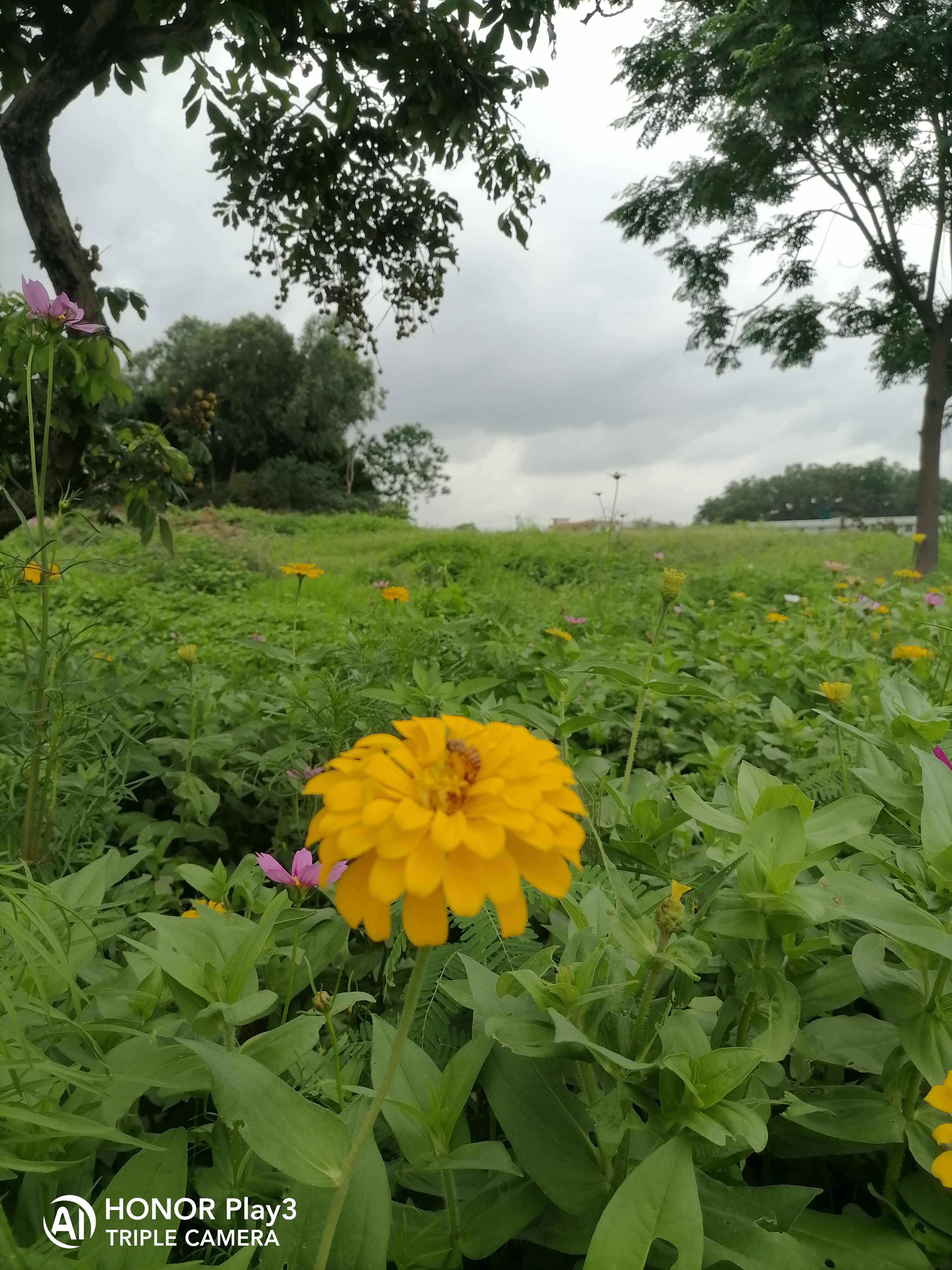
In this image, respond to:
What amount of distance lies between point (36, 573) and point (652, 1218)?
4.06ft

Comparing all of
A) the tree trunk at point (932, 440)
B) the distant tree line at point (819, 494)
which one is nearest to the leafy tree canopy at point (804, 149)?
the tree trunk at point (932, 440)

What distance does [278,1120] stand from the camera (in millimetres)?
439

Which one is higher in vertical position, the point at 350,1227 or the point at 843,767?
the point at 843,767

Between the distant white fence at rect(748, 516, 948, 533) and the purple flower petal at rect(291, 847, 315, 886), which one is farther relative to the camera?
the distant white fence at rect(748, 516, 948, 533)

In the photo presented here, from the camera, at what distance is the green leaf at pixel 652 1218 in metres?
0.43

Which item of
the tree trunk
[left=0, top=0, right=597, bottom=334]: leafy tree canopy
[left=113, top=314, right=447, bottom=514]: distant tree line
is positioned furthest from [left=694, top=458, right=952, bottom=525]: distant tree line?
[left=0, top=0, right=597, bottom=334]: leafy tree canopy

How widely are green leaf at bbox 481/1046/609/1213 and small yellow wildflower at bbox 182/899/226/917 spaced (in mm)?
362

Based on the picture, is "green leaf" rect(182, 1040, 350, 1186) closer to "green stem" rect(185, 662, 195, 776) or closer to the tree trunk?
"green stem" rect(185, 662, 195, 776)

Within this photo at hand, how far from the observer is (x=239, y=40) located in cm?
194

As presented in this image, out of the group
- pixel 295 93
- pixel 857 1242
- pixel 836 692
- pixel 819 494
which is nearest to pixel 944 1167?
pixel 857 1242

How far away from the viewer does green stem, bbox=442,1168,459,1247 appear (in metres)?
0.53

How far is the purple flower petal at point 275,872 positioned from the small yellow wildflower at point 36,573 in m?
0.51

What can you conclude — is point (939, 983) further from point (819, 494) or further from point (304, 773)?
point (819, 494)

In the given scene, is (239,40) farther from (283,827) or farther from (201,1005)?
(201,1005)
